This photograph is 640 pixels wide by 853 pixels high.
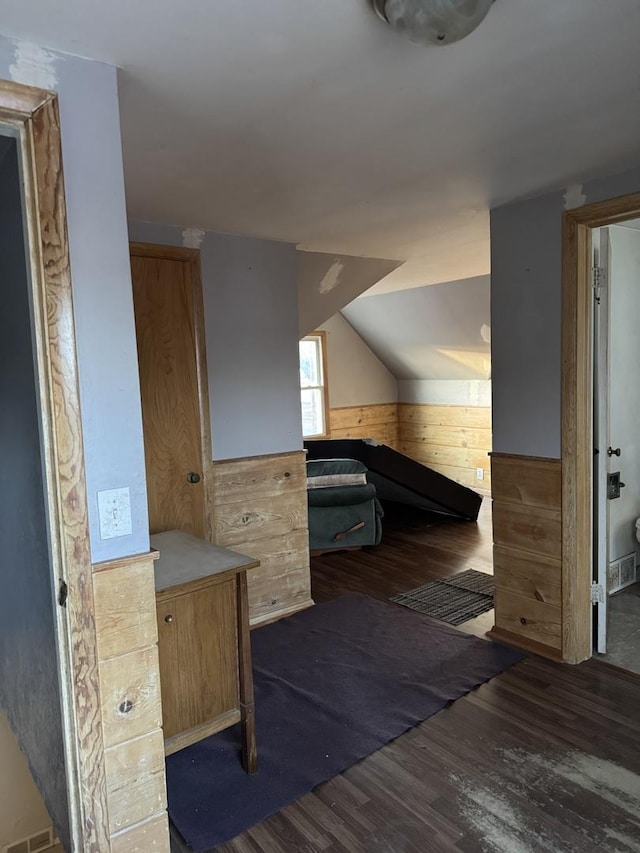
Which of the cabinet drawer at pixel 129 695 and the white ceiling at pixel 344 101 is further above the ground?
the white ceiling at pixel 344 101

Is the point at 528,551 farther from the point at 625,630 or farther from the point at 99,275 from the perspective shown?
the point at 99,275

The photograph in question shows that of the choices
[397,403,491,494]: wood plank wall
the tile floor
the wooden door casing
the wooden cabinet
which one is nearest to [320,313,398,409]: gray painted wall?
[397,403,491,494]: wood plank wall

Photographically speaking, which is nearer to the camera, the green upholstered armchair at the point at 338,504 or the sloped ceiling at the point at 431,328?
the green upholstered armchair at the point at 338,504

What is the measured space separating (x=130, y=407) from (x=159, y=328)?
5.73 feet

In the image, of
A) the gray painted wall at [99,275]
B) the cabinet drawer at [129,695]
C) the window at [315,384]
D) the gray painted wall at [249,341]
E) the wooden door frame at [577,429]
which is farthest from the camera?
the window at [315,384]

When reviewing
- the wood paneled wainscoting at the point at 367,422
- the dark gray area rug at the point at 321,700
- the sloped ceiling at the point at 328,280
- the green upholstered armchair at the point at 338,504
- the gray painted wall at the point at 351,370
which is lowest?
the dark gray area rug at the point at 321,700

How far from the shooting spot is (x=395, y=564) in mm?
4590

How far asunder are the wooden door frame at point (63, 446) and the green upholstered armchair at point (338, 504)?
3143 millimetres

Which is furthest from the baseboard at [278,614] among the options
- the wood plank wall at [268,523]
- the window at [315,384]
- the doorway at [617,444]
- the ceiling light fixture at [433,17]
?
the window at [315,384]

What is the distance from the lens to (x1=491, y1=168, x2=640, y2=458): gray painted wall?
2863mm

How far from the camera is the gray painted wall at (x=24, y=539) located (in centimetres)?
163

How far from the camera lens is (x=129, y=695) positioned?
5.27 ft

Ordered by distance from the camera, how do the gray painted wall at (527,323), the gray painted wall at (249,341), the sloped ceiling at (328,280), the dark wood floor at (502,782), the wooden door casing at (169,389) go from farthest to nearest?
the sloped ceiling at (328,280) → the gray painted wall at (249,341) → the wooden door casing at (169,389) → the gray painted wall at (527,323) → the dark wood floor at (502,782)

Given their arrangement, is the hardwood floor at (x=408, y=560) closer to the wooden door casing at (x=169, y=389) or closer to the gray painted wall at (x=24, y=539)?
the wooden door casing at (x=169, y=389)
